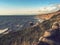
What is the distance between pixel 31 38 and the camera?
20188 mm

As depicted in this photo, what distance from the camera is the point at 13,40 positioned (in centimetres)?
2102

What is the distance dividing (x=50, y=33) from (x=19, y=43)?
3.19m

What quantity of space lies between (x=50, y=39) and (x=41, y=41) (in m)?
0.63

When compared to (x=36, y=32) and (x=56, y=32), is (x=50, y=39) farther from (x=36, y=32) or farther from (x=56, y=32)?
(x=36, y=32)

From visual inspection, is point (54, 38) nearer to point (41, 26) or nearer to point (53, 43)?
point (53, 43)

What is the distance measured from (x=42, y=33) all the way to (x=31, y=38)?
43.2 inches

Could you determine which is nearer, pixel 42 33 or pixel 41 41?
pixel 41 41

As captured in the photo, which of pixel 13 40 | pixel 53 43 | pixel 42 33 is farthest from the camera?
pixel 13 40

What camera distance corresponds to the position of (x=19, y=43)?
67.2ft

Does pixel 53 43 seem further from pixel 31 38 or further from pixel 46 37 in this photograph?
pixel 31 38

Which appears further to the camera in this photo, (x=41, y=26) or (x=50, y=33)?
(x=41, y=26)

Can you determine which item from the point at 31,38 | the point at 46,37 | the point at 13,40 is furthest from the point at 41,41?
the point at 13,40

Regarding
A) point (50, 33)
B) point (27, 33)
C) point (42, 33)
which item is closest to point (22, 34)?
point (27, 33)

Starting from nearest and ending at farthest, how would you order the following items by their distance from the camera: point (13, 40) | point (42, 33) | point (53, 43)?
point (53, 43) < point (42, 33) < point (13, 40)
